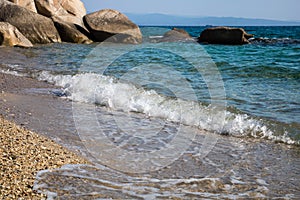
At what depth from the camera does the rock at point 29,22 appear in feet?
55.0

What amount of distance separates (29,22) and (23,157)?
48.6 feet

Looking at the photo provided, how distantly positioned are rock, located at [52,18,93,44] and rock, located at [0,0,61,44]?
0.81 m

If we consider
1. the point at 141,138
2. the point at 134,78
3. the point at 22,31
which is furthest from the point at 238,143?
the point at 22,31

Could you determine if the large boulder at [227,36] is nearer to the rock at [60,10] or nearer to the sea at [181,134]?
the rock at [60,10]

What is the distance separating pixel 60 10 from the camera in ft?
67.9

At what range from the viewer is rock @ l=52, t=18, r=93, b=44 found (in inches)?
741

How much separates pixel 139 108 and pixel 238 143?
1939 mm

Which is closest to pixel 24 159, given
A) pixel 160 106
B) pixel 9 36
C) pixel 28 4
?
pixel 160 106

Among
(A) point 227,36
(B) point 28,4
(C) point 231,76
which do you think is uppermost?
(B) point 28,4

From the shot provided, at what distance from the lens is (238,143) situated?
4.62 m

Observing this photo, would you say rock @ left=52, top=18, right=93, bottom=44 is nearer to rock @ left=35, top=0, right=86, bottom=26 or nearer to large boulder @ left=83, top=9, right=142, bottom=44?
large boulder @ left=83, top=9, right=142, bottom=44

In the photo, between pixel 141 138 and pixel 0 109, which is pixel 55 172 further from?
pixel 0 109

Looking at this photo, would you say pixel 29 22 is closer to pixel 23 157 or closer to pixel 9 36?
pixel 9 36

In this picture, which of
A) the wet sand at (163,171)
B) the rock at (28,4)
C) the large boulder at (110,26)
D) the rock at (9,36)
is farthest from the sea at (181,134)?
the rock at (28,4)
